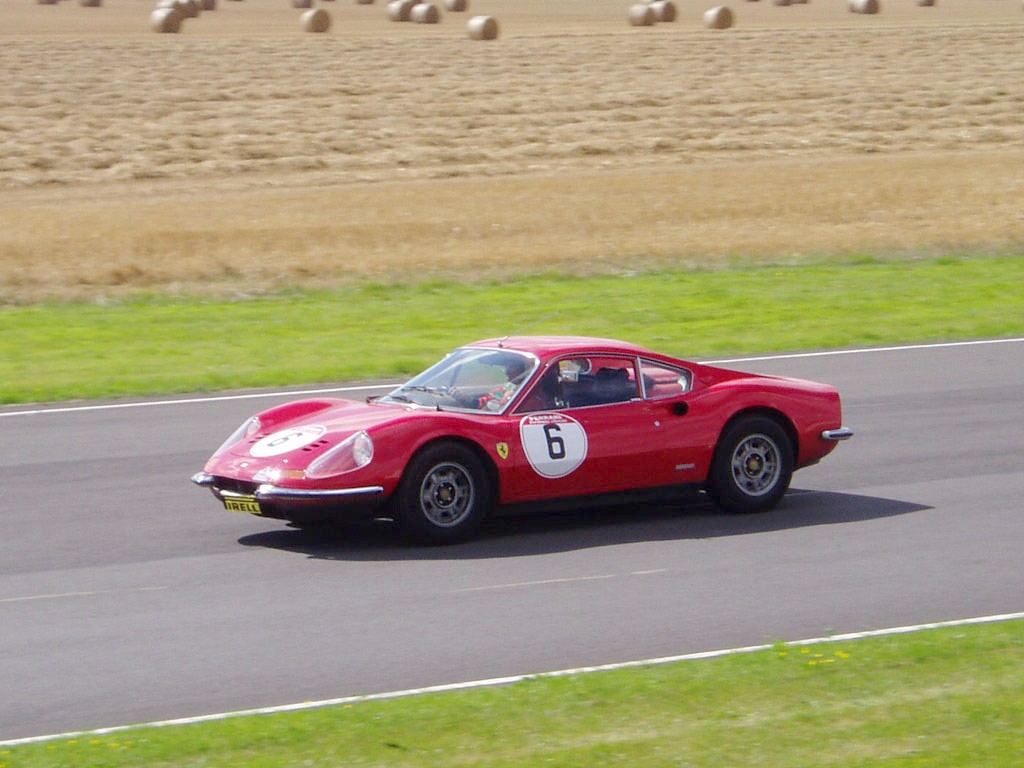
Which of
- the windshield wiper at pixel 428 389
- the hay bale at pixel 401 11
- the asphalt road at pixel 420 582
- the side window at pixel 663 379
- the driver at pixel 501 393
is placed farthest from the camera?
the hay bale at pixel 401 11

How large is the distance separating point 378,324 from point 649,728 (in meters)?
13.4

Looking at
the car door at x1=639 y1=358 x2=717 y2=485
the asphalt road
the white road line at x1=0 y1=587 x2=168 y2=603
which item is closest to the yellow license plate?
the asphalt road

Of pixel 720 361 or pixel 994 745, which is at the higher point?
pixel 994 745

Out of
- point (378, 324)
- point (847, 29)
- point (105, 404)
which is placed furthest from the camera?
point (847, 29)

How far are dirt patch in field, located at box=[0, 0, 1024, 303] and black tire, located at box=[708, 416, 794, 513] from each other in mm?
12099

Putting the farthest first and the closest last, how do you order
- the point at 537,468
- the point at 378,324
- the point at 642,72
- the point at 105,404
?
1. the point at 642,72
2. the point at 378,324
3. the point at 105,404
4. the point at 537,468

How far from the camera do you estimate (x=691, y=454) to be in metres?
10.1

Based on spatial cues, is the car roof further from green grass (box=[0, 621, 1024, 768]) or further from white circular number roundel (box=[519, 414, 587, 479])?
green grass (box=[0, 621, 1024, 768])

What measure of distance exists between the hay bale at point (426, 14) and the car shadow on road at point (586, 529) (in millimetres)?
50754

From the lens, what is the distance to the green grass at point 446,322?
16.4m

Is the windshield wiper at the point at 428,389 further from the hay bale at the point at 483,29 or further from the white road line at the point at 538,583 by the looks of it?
the hay bale at the point at 483,29

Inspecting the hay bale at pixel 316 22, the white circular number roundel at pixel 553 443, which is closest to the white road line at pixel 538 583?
the white circular number roundel at pixel 553 443

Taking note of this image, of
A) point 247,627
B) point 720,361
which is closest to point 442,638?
point 247,627

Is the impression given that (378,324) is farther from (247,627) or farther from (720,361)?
(247,627)
